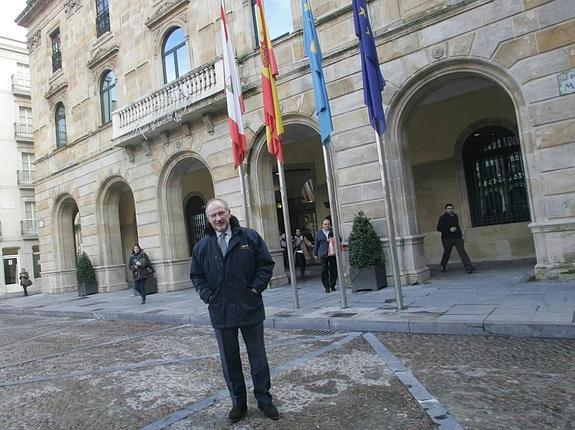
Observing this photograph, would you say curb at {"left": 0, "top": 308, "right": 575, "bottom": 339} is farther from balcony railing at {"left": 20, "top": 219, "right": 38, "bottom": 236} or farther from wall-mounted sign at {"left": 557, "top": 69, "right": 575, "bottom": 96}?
balcony railing at {"left": 20, "top": 219, "right": 38, "bottom": 236}

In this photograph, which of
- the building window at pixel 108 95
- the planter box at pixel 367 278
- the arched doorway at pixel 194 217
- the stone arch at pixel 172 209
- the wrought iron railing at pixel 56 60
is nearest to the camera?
the planter box at pixel 367 278

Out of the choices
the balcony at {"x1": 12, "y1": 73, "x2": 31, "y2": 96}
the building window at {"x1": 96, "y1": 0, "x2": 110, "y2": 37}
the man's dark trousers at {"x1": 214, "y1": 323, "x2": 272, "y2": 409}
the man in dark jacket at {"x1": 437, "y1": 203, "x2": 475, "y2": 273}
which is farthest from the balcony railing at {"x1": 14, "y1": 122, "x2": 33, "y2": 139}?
the man's dark trousers at {"x1": 214, "y1": 323, "x2": 272, "y2": 409}

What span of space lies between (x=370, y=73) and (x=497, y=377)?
5398 mm

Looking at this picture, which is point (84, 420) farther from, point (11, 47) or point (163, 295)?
point (11, 47)

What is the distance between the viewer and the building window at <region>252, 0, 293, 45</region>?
12.6 meters

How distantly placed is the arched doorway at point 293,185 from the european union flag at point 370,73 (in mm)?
3888

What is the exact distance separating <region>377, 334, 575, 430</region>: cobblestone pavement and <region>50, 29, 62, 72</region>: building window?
70.8 feet

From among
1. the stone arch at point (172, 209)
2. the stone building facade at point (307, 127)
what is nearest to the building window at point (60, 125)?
the stone building facade at point (307, 127)

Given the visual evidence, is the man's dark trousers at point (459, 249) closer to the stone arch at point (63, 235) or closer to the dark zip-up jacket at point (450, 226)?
the dark zip-up jacket at point (450, 226)

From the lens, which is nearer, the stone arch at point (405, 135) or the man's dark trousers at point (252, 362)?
the man's dark trousers at point (252, 362)

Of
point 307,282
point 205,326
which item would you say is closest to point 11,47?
point 307,282

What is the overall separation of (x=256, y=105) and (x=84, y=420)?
402 inches

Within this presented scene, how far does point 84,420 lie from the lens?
159 inches

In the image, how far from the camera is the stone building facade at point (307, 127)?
8656mm
